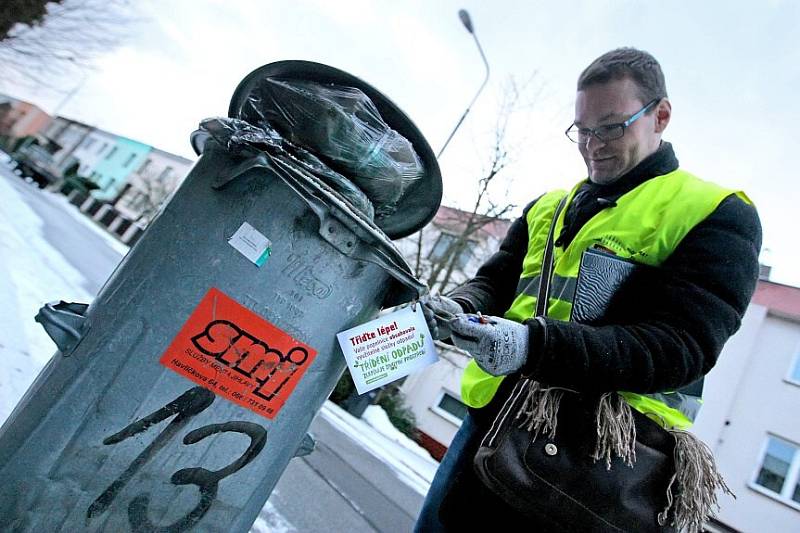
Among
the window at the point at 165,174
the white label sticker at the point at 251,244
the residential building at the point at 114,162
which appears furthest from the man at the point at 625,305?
the residential building at the point at 114,162

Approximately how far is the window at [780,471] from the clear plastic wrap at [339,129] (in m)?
14.3

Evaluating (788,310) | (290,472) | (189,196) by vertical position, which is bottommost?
(290,472)

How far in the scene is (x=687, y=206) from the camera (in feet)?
3.98

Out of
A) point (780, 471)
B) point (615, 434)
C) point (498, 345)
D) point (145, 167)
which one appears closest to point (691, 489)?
point (615, 434)

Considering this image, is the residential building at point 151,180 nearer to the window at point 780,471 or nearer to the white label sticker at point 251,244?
the window at point 780,471

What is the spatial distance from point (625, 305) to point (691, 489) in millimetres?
444

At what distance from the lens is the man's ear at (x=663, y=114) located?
1.49 meters

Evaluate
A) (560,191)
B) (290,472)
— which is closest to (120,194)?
(290,472)

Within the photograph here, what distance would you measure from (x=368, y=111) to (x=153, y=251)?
0.62 metres

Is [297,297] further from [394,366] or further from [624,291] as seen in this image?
[624,291]

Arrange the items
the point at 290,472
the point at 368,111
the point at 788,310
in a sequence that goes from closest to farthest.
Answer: the point at 368,111
the point at 290,472
the point at 788,310

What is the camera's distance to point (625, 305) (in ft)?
4.01

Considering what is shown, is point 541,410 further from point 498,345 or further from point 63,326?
point 63,326

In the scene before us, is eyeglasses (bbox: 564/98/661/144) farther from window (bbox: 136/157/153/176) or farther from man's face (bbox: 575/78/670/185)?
window (bbox: 136/157/153/176)
